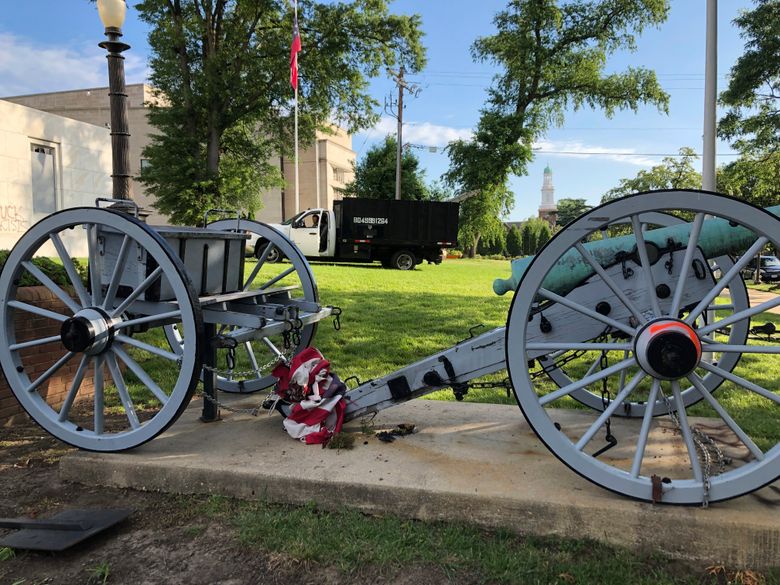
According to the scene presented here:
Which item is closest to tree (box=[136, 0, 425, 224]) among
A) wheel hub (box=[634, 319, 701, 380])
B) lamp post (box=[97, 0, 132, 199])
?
lamp post (box=[97, 0, 132, 199])

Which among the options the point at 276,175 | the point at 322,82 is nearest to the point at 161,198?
the point at 276,175

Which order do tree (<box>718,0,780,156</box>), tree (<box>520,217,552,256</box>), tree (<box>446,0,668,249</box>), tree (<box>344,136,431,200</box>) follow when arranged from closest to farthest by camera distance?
tree (<box>718,0,780,156</box>) < tree (<box>446,0,668,249</box>) < tree (<box>344,136,431,200</box>) < tree (<box>520,217,552,256</box>)

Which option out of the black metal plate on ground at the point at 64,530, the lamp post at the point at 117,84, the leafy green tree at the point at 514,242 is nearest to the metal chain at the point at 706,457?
the black metal plate on ground at the point at 64,530

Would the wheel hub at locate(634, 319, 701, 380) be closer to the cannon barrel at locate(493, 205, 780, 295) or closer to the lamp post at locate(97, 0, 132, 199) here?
the cannon barrel at locate(493, 205, 780, 295)

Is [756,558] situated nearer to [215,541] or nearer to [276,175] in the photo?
[215,541]

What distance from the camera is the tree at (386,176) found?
120 ft

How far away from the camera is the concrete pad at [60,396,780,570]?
2373mm

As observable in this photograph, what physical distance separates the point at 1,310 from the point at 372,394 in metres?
2.28

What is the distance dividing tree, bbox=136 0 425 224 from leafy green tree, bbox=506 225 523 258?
39.8 meters

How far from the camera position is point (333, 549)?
2436 mm

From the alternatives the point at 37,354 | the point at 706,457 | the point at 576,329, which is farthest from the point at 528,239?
the point at 706,457

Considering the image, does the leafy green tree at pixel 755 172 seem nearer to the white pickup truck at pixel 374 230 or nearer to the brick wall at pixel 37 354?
the white pickup truck at pixel 374 230

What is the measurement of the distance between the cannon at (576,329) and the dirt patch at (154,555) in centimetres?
32

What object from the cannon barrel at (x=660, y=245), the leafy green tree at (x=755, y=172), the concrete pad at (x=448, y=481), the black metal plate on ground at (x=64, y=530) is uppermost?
the leafy green tree at (x=755, y=172)
